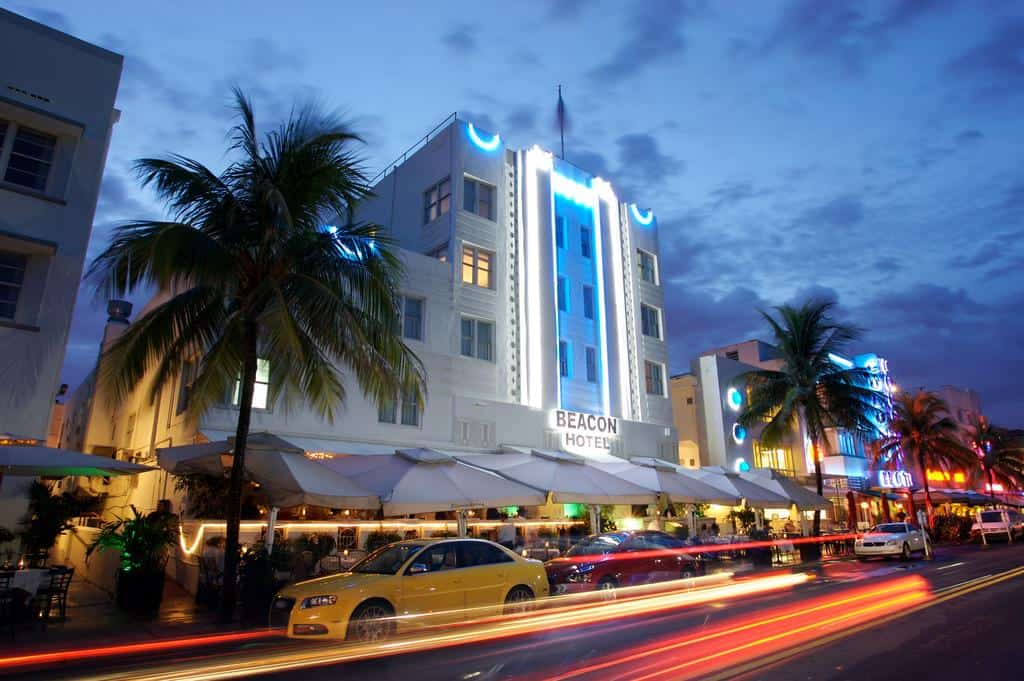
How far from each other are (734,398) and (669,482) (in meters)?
18.4

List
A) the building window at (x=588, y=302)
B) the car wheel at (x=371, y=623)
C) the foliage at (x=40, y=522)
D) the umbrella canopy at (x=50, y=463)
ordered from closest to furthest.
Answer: the car wheel at (x=371, y=623) < the umbrella canopy at (x=50, y=463) < the foliage at (x=40, y=522) < the building window at (x=588, y=302)

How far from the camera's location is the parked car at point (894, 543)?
79.1 ft

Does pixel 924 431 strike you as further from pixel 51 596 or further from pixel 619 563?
pixel 51 596

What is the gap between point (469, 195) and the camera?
86.0 ft

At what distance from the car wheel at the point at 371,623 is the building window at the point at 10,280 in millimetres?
11091

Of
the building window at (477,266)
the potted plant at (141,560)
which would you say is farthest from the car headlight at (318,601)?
the building window at (477,266)

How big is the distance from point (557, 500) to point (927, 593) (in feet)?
27.2

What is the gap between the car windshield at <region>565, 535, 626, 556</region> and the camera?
50.2 ft

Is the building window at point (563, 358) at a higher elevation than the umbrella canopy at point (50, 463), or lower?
higher

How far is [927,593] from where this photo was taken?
13938 mm

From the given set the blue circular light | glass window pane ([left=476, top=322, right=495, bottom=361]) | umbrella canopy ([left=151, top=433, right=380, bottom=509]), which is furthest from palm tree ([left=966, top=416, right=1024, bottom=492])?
umbrella canopy ([left=151, top=433, right=380, bottom=509])

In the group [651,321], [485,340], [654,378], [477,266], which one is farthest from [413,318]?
[651,321]

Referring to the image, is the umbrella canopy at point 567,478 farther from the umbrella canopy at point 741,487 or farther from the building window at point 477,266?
the building window at point 477,266

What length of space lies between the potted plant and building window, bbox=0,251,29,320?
5454 mm
